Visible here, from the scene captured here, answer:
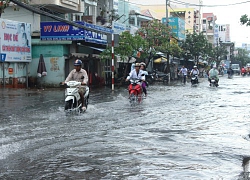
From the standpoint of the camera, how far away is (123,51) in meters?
31.1

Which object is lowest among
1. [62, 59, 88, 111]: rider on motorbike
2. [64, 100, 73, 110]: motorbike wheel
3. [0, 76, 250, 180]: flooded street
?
[0, 76, 250, 180]: flooded street

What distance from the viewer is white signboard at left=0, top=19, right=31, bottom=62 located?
23875 millimetres

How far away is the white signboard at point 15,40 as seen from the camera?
2388cm

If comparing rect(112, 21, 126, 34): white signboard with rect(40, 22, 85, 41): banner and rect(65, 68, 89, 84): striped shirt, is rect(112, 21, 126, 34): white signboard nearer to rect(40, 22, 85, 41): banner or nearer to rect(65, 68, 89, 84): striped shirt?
rect(40, 22, 85, 41): banner

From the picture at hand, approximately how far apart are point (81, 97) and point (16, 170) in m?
6.98

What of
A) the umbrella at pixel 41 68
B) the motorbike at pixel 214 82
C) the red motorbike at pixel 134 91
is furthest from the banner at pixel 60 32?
the red motorbike at pixel 134 91

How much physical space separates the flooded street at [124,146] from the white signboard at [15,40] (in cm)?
1212

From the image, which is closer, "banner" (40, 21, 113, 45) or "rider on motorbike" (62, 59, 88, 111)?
"rider on motorbike" (62, 59, 88, 111)

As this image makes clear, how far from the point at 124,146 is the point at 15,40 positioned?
19.1 metres

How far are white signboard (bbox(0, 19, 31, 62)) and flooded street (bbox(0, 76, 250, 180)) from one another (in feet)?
39.8

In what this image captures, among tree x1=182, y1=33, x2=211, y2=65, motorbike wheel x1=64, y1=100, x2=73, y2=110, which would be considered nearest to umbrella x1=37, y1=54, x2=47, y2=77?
motorbike wheel x1=64, y1=100, x2=73, y2=110

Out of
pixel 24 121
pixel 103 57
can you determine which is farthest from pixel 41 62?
pixel 24 121

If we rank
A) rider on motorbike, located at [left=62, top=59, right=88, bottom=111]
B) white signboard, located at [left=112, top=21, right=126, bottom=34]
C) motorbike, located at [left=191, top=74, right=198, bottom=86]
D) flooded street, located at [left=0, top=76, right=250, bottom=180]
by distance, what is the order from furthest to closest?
1. motorbike, located at [left=191, top=74, right=198, bottom=86]
2. white signboard, located at [left=112, top=21, right=126, bottom=34]
3. rider on motorbike, located at [left=62, top=59, right=88, bottom=111]
4. flooded street, located at [left=0, top=76, right=250, bottom=180]

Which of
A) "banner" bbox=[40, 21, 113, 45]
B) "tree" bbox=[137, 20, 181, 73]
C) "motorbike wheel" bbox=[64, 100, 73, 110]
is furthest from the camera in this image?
"tree" bbox=[137, 20, 181, 73]
